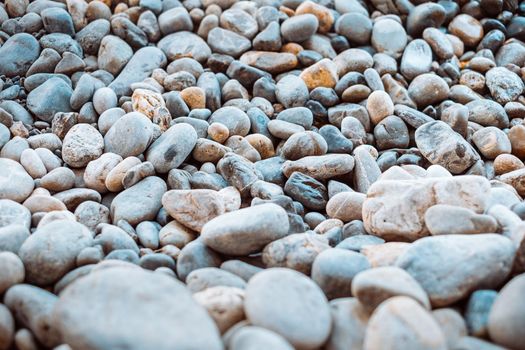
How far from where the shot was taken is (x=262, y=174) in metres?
1.79

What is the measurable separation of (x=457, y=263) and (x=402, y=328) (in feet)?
0.85

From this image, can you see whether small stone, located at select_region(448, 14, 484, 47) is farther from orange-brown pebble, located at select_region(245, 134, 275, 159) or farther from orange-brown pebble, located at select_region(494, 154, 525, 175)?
orange-brown pebble, located at select_region(245, 134, 275, 159)

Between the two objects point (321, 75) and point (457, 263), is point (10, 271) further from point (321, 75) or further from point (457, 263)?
point (321, 75)

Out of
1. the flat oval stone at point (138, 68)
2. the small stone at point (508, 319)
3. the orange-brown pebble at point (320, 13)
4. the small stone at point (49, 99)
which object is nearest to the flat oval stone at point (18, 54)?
the small stone at point (49, 99)

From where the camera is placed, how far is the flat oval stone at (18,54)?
82.1 inches

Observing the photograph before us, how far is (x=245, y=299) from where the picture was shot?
1042 mm

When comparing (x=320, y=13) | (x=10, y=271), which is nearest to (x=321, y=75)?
(x=320, y=13)

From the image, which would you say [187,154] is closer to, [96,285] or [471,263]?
[96,285]

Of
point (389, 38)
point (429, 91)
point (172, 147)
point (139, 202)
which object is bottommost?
point (139, 202)

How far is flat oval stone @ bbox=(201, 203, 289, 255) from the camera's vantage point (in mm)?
1257

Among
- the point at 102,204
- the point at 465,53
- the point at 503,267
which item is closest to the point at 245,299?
the point at 503,267

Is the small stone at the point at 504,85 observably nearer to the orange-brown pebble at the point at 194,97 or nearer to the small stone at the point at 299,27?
the small stone at the point at 299,27

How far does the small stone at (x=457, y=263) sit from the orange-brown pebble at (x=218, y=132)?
0.91 metres

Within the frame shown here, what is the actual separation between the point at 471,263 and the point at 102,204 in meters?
1.10
